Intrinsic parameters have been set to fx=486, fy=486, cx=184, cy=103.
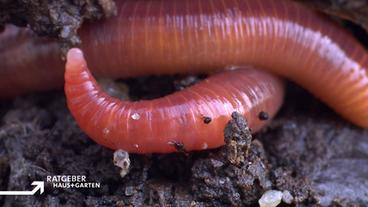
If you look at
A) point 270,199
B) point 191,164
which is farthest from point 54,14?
point 270,199

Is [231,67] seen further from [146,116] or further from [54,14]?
[54,14]

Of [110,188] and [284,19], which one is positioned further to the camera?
[284,19]

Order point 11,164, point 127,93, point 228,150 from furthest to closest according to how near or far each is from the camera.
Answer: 1. point 127,93
2. point 11,164
3. point 228,150

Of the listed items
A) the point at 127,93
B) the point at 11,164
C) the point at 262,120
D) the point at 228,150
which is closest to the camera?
the point at 228,150

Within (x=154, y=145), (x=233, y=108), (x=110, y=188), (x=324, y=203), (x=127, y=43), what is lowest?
(x=324, y=203)

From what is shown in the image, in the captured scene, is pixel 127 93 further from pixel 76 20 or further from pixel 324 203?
pixel 324 203

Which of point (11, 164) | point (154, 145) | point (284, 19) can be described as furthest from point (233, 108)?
point (11, 164)

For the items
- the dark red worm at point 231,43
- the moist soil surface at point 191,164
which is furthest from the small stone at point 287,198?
the dark red worm at point 231,43
